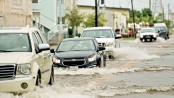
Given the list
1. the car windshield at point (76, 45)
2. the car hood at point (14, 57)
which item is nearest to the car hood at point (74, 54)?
the car windshield at point (76, 45)

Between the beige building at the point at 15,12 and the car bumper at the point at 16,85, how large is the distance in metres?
30.6

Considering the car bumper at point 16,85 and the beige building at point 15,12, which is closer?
the car bumper at point 16,85

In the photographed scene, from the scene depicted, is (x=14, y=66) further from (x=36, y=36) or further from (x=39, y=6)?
(x=39, y=6)

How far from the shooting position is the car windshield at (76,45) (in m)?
21.9

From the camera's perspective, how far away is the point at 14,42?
1329 cm

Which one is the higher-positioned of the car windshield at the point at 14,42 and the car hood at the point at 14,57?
the car windshield at the point at 14,42

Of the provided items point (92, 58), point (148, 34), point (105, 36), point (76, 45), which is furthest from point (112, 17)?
point (92, 58)

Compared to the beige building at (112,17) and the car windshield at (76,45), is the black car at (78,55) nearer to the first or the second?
the car windshield at (76,45)

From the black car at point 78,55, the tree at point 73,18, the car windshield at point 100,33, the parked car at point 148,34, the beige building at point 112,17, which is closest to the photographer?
the black car at point 78,55

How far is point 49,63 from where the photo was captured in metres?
15.1

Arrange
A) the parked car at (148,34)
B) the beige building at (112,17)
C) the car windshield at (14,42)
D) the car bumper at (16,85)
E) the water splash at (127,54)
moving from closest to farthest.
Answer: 1. the car bumper at (16,85)
2. the car windshield at (14,42)
3. the water splash at (127,54)
4. the parked car at (148,34)
5. the beige building at (112,17)

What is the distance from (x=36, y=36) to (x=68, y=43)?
26.2ft

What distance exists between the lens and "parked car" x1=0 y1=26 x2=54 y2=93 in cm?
1157

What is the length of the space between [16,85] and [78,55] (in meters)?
9.22
